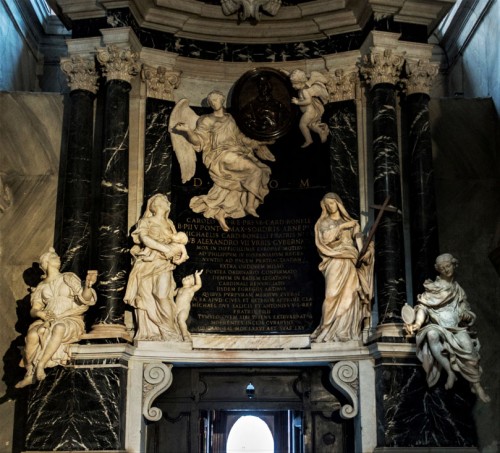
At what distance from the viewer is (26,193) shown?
15.1 metres

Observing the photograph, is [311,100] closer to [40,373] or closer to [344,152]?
[344,152]

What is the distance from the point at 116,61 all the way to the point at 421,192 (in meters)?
5.29

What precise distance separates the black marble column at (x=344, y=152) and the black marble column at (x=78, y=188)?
155 inches

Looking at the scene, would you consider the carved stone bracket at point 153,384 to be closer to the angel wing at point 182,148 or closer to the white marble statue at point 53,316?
the white marble statue at point 53,316

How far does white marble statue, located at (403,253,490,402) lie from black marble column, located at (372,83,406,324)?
493 millimetres

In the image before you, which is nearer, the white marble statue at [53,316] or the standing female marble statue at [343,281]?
the white marble statue at [53,316]

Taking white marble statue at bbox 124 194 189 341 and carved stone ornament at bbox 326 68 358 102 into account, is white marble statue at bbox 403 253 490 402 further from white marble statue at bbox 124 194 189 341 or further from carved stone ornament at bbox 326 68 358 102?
white marble statue at bbox 124 194 189 341

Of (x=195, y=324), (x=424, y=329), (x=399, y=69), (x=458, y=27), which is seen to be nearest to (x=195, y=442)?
(x=195, y=324)

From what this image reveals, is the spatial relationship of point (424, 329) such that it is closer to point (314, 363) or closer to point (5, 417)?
point (314, 363)

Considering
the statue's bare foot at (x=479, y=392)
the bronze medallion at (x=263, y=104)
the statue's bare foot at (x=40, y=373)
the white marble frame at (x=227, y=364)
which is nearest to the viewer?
the statue's bare foot at (x=479, y=392)

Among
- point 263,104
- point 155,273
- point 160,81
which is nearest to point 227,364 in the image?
point 155,273

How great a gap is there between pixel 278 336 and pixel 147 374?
215cm

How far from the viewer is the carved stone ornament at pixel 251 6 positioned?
1523cm

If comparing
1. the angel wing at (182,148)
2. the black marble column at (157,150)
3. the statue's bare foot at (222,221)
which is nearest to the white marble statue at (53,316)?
the black marble column at (157,150)
